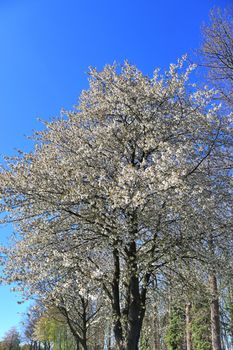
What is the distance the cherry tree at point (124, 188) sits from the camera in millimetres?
9578

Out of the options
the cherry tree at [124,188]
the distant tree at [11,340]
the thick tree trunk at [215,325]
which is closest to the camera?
the cherry tree at [124,188]

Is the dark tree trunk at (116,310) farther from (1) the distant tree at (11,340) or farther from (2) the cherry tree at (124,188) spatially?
(1) the distant tree at (11,340)

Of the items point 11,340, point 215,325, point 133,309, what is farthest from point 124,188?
point 11,340

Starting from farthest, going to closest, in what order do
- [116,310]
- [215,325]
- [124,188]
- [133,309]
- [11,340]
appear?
[11,340]
[215,325]
[116,310]
[133,309]
[124,188]

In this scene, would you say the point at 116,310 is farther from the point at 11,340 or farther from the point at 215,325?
the point at 11,340

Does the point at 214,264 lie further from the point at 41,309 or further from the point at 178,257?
the point at 41,309

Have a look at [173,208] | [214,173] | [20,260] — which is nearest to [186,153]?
[214,173]

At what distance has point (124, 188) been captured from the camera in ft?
29.1

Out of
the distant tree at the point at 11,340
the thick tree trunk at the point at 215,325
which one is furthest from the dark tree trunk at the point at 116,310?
the distant tree at the point at 11,340

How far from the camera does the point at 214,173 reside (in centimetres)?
1144

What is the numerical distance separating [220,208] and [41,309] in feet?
48.7

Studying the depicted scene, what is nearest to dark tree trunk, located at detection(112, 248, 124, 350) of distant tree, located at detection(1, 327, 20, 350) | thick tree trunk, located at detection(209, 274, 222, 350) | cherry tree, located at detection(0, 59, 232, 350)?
cherry tree, located at detection(0, 59, 232, 350)

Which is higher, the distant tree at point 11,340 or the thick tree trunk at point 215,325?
the distant tree at point 11,340

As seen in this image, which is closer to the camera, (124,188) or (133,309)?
(124,188)
